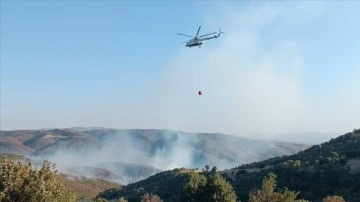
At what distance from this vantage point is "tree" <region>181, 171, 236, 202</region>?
55438 millimetres

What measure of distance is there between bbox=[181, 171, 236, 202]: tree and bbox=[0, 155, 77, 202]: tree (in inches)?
1194

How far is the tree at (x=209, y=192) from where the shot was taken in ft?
182

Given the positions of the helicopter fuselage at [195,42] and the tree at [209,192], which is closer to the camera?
the tree at [209,192]

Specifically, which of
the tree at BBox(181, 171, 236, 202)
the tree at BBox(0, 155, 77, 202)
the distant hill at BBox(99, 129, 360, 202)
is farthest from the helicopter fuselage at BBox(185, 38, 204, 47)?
the distant hill at BBox(99, 129, 360, 202)

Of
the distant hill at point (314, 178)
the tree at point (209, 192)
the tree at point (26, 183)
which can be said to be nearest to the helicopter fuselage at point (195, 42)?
the tree at point (209, 192)

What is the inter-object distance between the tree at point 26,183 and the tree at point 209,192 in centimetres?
3033

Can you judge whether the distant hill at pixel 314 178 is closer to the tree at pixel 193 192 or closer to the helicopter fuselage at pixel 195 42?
the tree at pixel 193 192

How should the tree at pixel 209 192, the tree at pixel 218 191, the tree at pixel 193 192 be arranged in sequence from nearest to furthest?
Result: the tree at pixel 218 191 < the tree at pixel 209 192 < the tree at pixel 193 192

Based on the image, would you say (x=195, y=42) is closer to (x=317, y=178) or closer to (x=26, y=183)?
(x=26, y=183)

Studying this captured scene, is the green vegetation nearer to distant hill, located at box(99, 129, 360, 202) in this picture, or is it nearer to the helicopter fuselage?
distant hill, located at box(99, 129, 360, 202)

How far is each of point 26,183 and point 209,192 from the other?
106 feet

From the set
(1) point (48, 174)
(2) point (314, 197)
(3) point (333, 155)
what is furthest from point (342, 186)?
(1) point (48, 174)

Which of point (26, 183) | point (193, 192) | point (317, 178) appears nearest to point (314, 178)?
point (317, 178)

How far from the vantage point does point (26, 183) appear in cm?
2769
